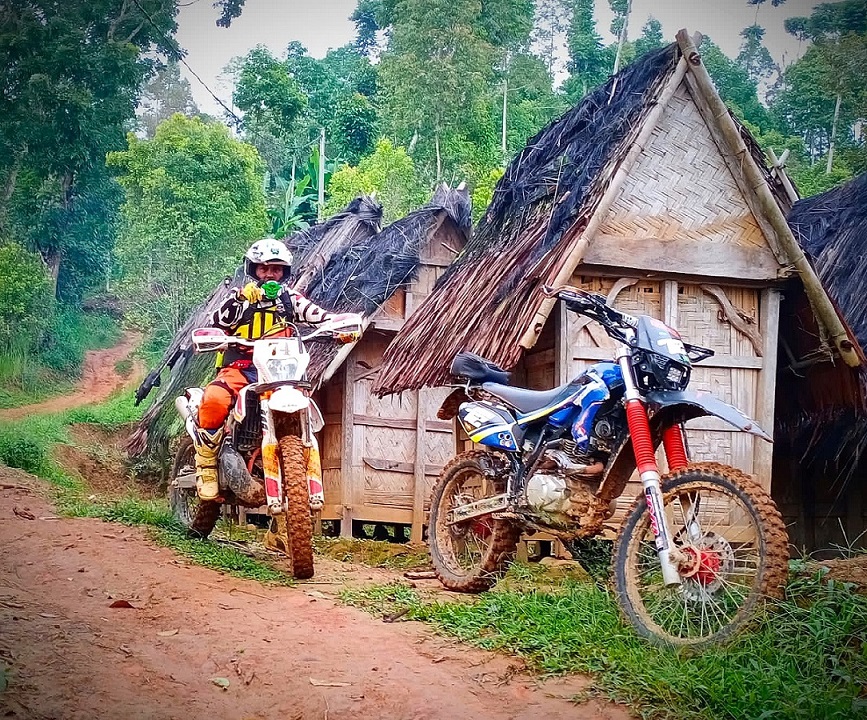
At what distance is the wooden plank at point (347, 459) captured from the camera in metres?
9.10

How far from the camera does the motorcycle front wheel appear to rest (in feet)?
11.7

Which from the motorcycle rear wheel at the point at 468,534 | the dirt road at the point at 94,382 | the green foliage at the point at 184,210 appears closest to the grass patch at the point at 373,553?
the motorcycle rear wheel at the point at 468,534

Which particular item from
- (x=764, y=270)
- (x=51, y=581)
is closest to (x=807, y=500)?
(x=764, y=270)

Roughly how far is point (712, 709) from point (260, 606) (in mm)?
2287

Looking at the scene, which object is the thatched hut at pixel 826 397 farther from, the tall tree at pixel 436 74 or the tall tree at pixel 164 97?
the tall tree at pixel 164 97

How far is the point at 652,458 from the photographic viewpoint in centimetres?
402

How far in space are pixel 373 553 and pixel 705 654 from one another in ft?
14.0

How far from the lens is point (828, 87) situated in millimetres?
6008

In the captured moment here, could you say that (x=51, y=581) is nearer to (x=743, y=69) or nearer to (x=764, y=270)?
(x=764, y=270)

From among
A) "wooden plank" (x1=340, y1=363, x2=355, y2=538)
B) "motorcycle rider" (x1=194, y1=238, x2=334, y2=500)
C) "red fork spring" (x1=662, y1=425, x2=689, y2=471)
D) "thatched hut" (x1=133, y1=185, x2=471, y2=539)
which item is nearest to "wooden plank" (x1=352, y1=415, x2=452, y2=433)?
"thatched hut" (x1=133, y1=185, x2=471, y2=539)

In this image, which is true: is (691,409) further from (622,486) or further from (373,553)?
(373,553)

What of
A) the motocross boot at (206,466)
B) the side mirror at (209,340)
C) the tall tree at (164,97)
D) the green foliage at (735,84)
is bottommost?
the motocross boot at (206,466)

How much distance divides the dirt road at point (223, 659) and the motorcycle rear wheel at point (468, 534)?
824mm

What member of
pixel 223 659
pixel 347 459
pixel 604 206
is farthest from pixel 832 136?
pixel 223 659
